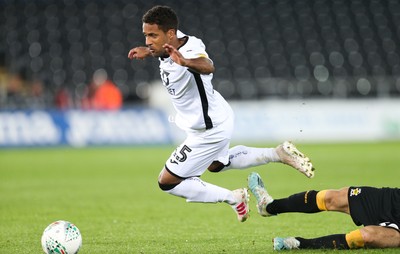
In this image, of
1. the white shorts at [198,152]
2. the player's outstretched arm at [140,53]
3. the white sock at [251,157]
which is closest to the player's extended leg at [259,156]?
the white sock at [251,157]

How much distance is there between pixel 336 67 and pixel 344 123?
4176mm

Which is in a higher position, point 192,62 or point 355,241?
point 192,62

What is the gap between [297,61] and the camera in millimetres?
27188

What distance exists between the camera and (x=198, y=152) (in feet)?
24.4

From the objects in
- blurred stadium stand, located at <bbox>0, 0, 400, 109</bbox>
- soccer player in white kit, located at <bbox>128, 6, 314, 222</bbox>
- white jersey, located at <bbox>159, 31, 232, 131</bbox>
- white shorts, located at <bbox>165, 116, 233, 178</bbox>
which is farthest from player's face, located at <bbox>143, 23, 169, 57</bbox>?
blurred stadium stand, located at <bbox>0, 0, 400, 109</bbox>

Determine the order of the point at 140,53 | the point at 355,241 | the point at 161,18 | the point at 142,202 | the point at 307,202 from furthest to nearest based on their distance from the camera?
1. the point at 142,202
2. the point at 140,53
3. the point at 161,18
4. the point at 307,202
5. the point at 355,241

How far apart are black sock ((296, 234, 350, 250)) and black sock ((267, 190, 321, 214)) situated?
338mm

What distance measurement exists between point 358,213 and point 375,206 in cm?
17

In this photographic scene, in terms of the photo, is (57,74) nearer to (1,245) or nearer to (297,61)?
(297,61)

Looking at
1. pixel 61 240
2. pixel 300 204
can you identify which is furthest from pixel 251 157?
pixel 61 240

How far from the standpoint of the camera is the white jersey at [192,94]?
23.6ft

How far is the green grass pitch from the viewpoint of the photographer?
767cm

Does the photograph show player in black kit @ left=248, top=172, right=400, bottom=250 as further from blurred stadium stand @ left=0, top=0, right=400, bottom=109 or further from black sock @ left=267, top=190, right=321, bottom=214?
blurred stadium stand @ left=0, top=0, right=400, bottom=109

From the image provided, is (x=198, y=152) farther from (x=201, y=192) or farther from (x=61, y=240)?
(x=61, y=240)
